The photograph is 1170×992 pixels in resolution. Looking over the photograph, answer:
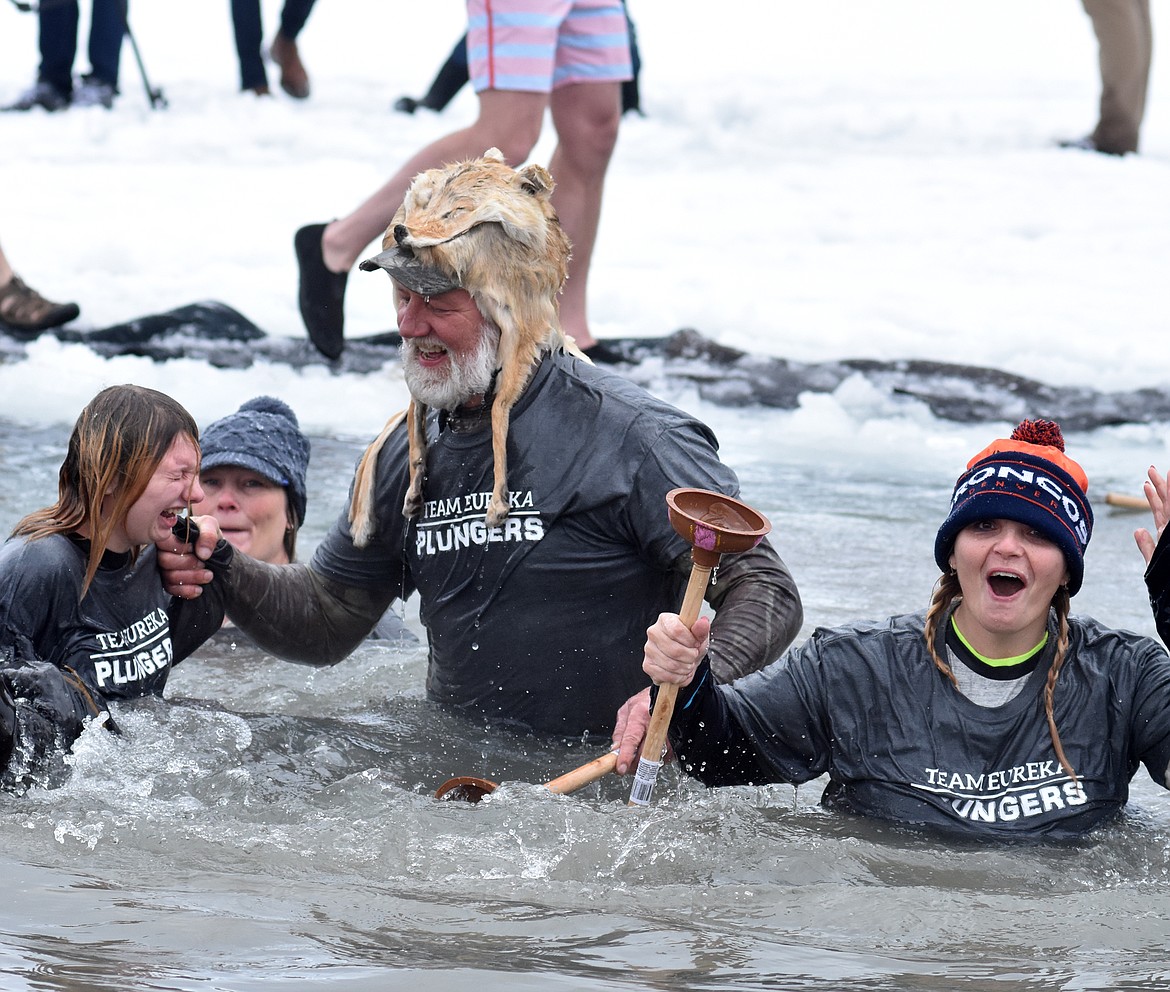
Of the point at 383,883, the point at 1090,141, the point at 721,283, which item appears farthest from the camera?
the point at 1090,141

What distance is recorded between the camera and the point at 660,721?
359cm

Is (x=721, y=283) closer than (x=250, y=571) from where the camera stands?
No

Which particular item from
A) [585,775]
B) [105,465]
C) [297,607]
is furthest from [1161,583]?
[105,465]

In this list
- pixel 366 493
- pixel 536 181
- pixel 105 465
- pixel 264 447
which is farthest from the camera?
pixel 264 447

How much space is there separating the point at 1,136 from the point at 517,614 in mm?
11854

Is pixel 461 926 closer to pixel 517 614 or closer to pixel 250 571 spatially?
pixel 517 614

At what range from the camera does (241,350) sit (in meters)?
9.52

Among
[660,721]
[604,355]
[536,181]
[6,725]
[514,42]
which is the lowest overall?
[604,355]

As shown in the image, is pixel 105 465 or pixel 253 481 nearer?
pixel 105 465

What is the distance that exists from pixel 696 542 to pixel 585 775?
65cm

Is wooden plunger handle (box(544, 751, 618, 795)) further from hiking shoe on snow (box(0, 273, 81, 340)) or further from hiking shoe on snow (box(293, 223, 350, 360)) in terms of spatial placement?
hiking shoe on snow (box(0, 273, 81, 340))

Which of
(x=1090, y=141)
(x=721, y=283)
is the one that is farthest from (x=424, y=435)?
(x=1090, y=141)

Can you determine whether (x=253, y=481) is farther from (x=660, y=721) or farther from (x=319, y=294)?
(x=319, y=294)

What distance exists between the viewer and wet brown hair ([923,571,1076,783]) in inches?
146
